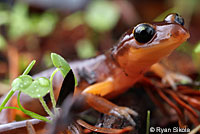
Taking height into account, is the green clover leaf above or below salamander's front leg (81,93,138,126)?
above

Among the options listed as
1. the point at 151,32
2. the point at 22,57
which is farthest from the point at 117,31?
the point at 151,32

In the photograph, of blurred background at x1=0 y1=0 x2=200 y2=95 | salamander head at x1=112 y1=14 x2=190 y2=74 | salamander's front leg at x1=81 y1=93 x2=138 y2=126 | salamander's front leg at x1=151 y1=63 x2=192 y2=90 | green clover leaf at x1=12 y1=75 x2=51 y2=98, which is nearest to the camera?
green clover leaf at x1=12 y1=75 x2=51 y2=98

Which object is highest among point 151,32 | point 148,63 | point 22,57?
point 22,57

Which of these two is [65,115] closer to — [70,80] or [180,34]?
[70,80]

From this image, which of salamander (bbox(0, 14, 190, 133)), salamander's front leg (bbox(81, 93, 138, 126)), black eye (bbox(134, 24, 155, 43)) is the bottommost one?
salamander's front leg (bbox(81, 93, 138, 126))

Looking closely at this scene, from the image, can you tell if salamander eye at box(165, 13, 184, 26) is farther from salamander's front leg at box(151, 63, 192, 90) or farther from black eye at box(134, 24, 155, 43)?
salamander's front leg at box(151, 63, 192, 90)

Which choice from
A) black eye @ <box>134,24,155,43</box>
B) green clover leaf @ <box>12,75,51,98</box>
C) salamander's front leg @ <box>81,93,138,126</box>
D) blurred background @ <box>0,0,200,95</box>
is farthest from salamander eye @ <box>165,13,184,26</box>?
blurred background @ <box>0,0,200,95</box>

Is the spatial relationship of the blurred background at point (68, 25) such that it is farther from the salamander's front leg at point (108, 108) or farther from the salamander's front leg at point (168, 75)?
the salamander's front leg at point (108, 108)
